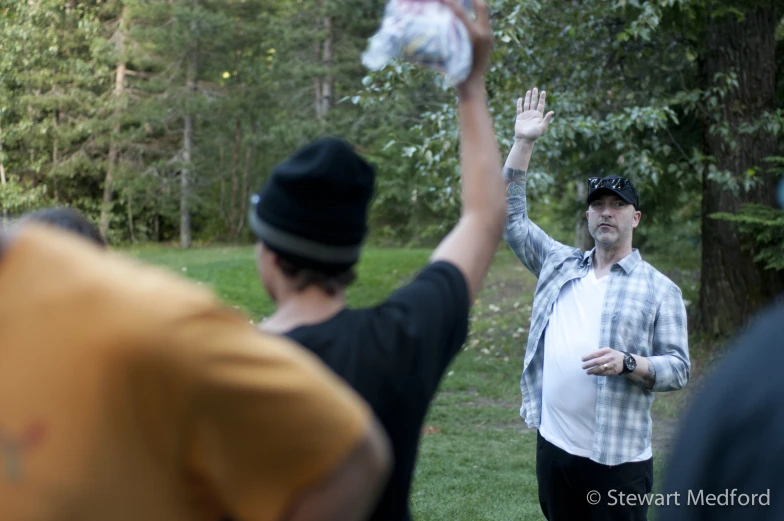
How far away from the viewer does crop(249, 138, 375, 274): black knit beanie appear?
168 cm

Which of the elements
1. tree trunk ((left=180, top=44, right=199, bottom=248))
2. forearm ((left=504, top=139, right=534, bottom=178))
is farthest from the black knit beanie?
tree trunk ((left=180, top=44, right=199, bottom=248))

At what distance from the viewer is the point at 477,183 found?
2.14m

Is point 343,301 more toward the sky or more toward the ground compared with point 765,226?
more toward the sky

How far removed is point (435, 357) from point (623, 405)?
2.32 metres

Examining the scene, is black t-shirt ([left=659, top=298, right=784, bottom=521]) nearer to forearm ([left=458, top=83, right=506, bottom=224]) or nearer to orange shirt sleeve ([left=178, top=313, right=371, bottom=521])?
orange shirt sleeve ([left=178, top=313, right=371, bottom=521])

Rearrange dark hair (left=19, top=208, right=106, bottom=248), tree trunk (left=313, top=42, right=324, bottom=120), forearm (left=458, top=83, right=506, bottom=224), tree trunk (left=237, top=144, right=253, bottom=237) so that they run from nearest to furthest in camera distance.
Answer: forearm (left=458, top=83, right=506, bottom=224)
dark hair (left=19, top=208, right=106, bottom=248)
tree trunk (left=313, top=42, right=324, bottom=120)
tree trunk (left=237, top=144, right=253, bottom=237)

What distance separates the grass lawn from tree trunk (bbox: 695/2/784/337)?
4.87 feet

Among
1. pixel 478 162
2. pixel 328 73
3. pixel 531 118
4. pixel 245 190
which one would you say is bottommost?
pixel 245 190

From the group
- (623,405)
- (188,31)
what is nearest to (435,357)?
(623,405)

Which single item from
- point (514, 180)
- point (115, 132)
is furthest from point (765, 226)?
point (115, 132)

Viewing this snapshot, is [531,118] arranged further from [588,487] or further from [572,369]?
[588,487]

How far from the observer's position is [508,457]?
797 centimetres

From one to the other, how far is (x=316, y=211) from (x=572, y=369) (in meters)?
2.62

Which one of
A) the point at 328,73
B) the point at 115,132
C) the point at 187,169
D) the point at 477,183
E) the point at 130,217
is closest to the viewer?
the point at 477,183
